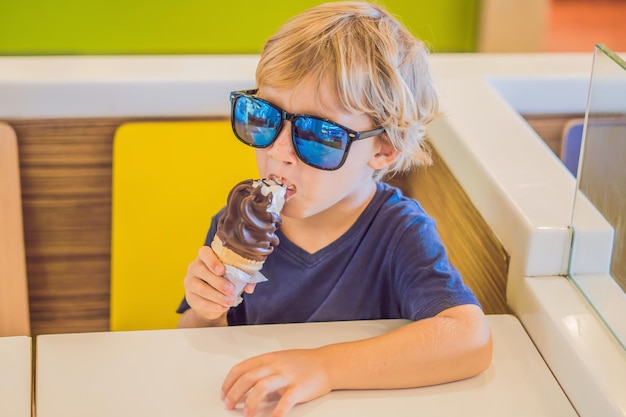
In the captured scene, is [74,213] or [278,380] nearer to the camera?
[278,380]

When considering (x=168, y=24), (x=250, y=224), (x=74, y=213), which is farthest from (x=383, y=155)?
(x=168, y=24)

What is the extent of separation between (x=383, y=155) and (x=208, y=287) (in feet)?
1.17

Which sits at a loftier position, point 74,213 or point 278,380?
point 278,380

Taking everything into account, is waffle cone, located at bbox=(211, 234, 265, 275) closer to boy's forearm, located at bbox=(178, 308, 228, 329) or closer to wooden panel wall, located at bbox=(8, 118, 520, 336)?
boy's forearm, located at bbox=(178, 308, 228, 329)

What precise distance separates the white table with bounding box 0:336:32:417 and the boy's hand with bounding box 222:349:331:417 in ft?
0.84

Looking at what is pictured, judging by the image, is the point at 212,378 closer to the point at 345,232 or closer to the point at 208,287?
the point at 208,287

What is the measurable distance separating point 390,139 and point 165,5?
4.34ft

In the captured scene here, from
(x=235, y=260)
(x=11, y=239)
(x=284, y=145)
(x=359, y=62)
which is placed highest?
(x=359, y=62)

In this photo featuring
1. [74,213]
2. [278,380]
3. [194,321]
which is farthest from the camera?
[74,213]

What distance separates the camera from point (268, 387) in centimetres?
111

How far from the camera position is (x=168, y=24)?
250 cm

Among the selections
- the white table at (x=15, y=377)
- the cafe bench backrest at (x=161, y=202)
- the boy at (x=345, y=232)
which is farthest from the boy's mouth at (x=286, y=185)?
the cafe bench backrest at (x=161, y=202)

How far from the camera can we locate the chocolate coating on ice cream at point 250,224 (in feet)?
4.00

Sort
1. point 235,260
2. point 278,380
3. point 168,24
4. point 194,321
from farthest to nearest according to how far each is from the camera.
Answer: point 168,24, point 194,321, point 235,260, point 278,380
